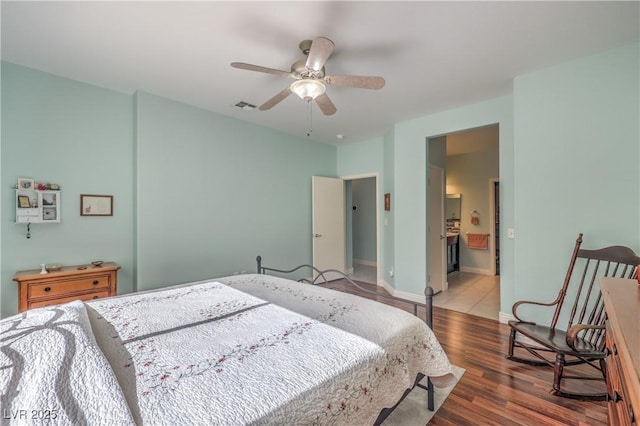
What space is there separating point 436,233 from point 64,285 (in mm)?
4513

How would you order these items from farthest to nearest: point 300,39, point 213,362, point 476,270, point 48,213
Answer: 1. point 476,270
2. point 48,213
3. point 300,39
4. point 213,362

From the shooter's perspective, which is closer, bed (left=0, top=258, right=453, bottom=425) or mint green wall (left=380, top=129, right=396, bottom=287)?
bed (left=0, top=258, right=453, bottom=425)

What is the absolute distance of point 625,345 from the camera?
2.60 ft

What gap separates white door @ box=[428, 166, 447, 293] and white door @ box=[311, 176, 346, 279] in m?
1.72

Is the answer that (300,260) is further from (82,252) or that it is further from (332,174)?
(82,252)

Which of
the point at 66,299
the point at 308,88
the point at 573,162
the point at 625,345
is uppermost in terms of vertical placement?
the point at 308,88

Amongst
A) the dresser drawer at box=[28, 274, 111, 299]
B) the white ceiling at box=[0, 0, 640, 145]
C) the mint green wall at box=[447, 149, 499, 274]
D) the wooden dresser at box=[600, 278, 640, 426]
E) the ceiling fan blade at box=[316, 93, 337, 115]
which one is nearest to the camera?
the wooden dresser at box=[600, 278, 640, 426]

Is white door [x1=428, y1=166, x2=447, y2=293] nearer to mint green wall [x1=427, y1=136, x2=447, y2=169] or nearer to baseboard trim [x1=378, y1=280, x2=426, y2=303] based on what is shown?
mint green wall [x1=427, y1=136, x2=447, y2=169]

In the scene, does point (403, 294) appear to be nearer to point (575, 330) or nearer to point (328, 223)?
point (328, 223)

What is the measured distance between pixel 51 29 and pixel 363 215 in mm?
6065

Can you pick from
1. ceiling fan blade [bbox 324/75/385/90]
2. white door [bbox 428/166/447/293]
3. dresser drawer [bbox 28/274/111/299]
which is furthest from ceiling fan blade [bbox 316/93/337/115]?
dresser drawer [bbox 28/274/111/299]

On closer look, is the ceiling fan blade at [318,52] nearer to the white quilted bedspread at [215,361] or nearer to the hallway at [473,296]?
the white quilted bedspread at [215,361]

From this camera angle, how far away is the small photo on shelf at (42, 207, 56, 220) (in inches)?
104

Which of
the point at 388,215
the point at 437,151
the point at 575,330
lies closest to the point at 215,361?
the point at 575,330
